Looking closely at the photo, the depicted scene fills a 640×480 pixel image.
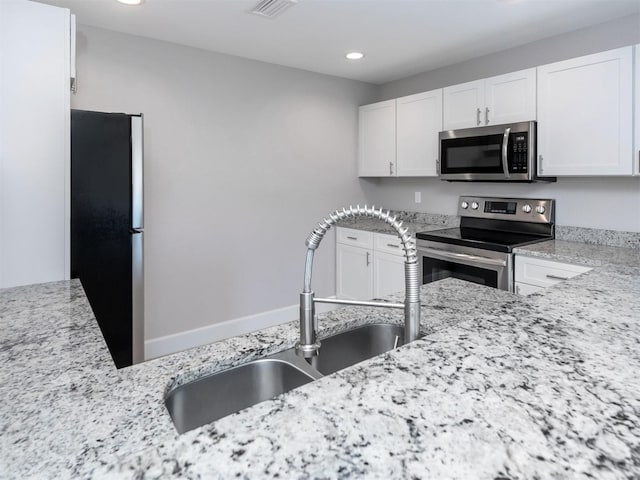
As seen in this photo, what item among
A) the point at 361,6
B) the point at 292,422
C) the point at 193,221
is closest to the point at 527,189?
the point at 361,6

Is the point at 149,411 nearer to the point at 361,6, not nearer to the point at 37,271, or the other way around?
the point at 37,271

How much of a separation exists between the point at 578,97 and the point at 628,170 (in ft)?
1.79

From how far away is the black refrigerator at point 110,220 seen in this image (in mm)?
2145

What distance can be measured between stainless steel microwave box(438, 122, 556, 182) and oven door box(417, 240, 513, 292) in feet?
1.89

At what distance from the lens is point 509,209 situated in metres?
3.26

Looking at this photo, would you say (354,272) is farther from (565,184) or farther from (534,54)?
(534,54)

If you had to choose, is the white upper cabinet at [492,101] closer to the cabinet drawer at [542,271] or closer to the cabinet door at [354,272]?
the cabinet drawer at [542,271]

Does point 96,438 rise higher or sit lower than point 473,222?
lower

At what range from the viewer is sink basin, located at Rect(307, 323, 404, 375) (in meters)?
1.21

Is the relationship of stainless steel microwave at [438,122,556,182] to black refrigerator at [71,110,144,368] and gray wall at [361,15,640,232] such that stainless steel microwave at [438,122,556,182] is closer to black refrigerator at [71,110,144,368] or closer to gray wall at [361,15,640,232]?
gray wall at [361,15,640,232]

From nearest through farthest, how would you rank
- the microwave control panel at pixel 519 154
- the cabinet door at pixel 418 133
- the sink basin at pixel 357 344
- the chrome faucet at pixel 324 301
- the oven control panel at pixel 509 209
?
the chrome faucet at pixel 324 301
the sink basin at pixel 357 344
the microwave control panel at pixel 519 154
the oven control panel at pixel 509 209
the cabinet door at pixel 418 133

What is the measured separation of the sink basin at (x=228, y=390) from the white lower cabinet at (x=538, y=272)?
6.10ft

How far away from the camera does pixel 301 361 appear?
3.49 feet

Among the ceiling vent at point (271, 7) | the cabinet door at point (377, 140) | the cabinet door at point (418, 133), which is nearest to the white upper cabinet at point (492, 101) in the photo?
the cabinet door at point (418, 133)
